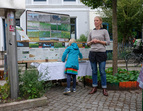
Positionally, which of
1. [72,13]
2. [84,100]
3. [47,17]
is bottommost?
[84,100]

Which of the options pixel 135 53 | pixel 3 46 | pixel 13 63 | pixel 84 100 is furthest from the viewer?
pixel 3 46

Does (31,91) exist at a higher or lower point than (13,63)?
lower

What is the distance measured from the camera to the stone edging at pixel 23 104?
3.57 metres

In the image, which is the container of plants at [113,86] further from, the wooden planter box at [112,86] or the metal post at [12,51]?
the metal post at [12,51]

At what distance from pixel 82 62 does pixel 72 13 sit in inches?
464

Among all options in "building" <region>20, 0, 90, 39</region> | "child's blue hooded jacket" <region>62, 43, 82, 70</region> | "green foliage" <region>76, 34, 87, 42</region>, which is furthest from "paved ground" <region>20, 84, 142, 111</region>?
"building" <region>20, 0, 90, 39</region>

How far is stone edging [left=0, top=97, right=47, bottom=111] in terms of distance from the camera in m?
3.57

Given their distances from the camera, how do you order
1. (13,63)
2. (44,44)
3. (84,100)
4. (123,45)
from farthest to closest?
(123,45) < (44,44) < (84,100) < (13,63)

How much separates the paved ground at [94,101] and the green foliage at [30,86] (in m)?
0.36

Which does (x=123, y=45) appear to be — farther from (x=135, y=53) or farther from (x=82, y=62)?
(x=82, y=62)

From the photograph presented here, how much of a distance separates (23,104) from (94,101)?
5.36 ft

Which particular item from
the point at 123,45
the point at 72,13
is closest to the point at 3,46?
the point at 72,13

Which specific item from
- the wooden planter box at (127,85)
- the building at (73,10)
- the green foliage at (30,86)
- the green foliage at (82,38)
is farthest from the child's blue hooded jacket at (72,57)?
the building at (73,10)

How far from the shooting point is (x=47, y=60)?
17.3ft
